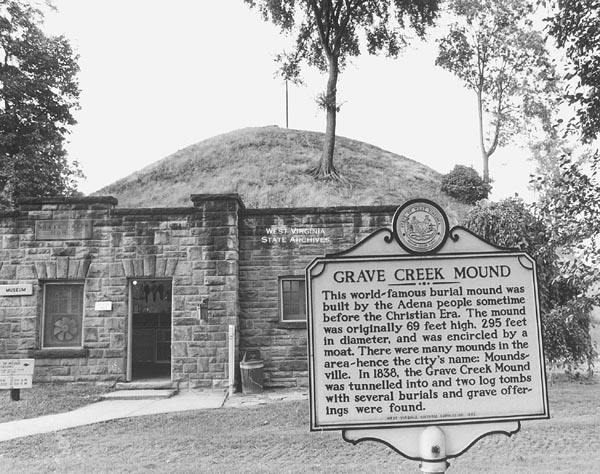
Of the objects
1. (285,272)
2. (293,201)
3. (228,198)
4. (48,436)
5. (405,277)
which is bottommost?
(48,436)

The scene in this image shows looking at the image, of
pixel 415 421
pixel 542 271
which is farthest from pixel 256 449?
pixel 542 271

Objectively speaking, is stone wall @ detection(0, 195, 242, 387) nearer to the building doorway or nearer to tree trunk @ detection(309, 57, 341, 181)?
the building doorway

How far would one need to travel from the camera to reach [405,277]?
151 inches

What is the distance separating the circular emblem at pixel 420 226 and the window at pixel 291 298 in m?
8.65

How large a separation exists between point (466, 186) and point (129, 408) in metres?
20.2

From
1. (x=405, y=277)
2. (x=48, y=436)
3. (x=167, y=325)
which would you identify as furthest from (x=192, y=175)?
(x=405, y=277)

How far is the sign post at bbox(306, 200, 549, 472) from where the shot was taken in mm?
3617

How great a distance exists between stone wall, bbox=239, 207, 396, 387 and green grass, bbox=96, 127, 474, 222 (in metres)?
8.98

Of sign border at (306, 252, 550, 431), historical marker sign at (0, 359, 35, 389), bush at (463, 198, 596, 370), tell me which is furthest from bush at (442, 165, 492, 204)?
sign border at (306, 252, 550, 431)

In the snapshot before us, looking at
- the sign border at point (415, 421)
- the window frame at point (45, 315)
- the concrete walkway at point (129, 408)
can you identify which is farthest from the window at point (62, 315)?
the sign border at point (415, 421)

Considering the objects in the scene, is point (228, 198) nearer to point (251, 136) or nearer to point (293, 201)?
point (293, 201)

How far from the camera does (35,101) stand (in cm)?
2420

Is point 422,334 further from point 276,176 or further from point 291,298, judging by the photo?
point 276,176

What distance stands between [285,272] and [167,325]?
4960 millimetres
